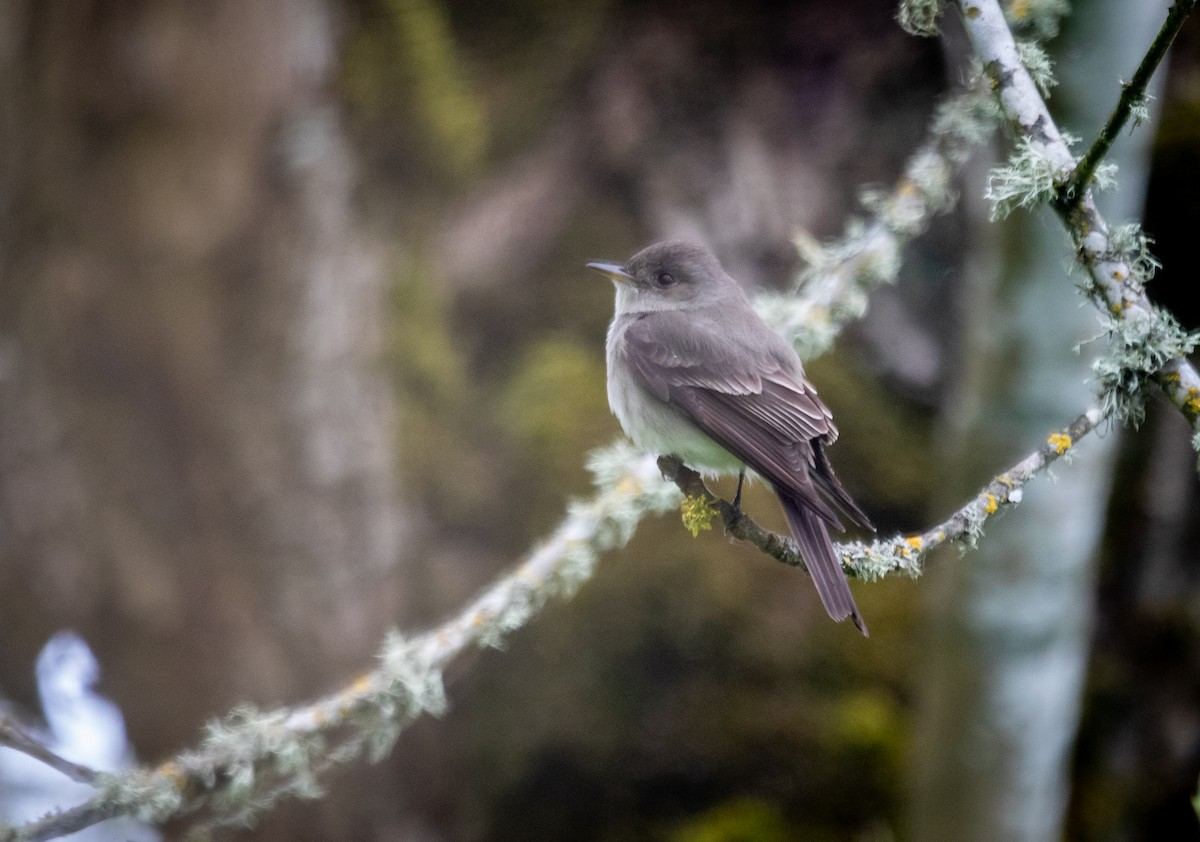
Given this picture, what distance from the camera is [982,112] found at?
11.1ft

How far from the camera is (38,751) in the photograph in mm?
2199

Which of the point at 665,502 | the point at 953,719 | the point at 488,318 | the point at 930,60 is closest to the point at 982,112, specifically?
the point at 665,502

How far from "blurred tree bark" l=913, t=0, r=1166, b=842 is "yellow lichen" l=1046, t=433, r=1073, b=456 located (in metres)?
1.27

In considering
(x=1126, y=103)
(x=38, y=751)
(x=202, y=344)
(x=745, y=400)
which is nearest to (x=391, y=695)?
(x=38, y=751)

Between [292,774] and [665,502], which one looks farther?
[665,502]

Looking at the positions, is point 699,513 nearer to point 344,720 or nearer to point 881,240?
point 344,720

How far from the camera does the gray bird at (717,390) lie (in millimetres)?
2562

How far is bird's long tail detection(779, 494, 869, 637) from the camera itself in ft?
7.00

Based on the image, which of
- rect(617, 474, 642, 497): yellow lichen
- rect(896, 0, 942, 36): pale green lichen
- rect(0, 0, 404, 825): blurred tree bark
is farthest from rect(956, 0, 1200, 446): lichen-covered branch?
rect(0, 0, 404, 825): blurred tree bark

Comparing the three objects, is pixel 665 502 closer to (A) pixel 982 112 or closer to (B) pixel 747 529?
(B) pixel 747 529

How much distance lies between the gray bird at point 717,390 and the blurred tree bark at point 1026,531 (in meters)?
0.80

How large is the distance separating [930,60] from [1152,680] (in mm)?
3305

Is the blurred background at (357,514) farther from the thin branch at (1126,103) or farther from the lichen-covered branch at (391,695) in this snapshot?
the thin branch at (1126,103)

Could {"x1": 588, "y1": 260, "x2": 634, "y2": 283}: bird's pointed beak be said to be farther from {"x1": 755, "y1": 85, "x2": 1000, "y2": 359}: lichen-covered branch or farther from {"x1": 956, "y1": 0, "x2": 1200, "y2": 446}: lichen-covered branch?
{"x1": 956, "y1": 0, "x2": 1200, "y2": 446}: lichen-covered branch
